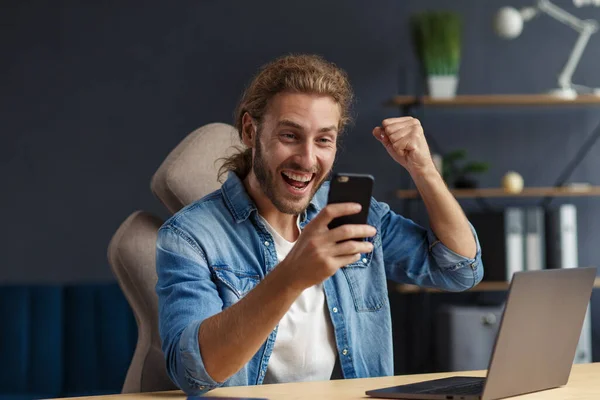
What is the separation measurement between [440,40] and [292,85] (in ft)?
7.80

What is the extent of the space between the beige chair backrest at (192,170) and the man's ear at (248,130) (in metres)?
0.27

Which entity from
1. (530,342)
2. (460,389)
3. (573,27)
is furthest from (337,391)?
(573,27)

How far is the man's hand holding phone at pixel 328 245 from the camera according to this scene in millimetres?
1264

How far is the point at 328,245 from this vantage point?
128 centimetres

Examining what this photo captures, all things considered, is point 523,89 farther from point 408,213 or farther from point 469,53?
point 408,213

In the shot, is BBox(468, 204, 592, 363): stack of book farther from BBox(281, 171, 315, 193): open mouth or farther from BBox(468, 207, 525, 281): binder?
BBox(281, 171, 315, 193): open mouth

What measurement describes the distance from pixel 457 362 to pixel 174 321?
2.59 meters

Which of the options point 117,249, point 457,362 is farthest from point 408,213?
point 117,249

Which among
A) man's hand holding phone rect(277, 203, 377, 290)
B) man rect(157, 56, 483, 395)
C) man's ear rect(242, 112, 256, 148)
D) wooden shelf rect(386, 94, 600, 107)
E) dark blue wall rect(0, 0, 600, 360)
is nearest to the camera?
man's hand holding phone rect(277, 203, 377, 290)

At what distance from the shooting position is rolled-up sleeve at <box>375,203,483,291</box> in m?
1.93

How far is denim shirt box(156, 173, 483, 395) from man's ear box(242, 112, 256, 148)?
10 cm

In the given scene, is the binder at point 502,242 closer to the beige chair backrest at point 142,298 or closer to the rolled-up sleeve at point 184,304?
the beige chair backrest at point 142,298

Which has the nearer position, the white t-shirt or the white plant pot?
the white t-shirt

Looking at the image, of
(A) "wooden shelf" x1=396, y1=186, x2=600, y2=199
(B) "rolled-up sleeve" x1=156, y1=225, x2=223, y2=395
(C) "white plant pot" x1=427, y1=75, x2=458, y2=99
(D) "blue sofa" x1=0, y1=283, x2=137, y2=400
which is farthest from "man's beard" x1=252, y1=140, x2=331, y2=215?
(C) "white plant pot" x1=427, y1=75, x2=458, y2=99
